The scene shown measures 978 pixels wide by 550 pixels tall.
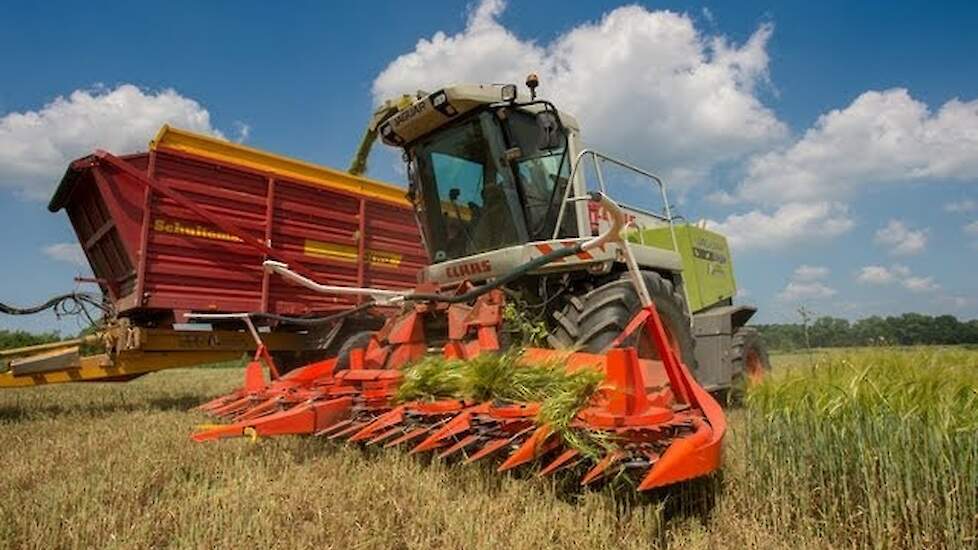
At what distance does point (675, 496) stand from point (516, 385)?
0.81 m

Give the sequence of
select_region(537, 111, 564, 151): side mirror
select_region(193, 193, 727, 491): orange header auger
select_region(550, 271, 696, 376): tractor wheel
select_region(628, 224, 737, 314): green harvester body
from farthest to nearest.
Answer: select_region(628, 224, 737, 314): green harvester body
select_region(537, 111, 564, 151): side mirror
select_region(550, 271, 696, 376): tractor wheel
select_region(193, 193, 727, 491): orange header auger

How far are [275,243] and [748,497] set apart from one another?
569 cm

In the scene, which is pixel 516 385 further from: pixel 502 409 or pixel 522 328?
pixel 522 328

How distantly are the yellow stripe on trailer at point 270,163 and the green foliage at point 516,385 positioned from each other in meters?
4.33

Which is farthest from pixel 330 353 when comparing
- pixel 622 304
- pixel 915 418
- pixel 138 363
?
pixel 915 418

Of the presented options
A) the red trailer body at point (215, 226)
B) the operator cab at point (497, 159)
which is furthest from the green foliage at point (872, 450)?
the red trailer body at point (215, 226)

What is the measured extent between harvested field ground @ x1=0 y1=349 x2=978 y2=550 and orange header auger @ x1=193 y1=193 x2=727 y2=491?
0.56ft

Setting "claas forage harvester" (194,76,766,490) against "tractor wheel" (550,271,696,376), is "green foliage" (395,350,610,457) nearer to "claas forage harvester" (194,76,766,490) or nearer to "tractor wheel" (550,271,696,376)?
"claas forage harvester" (194,76,766,490)

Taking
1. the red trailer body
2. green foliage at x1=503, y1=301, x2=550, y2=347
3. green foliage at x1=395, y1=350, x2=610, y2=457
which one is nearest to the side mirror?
green foliage at x1=503, y1=301, x2=550, y2=347

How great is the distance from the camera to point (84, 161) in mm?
6211

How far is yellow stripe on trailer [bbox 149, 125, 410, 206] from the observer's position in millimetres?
6372

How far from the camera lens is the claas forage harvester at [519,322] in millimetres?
2383

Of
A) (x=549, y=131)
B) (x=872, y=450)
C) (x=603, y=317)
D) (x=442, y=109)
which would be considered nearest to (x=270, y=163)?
(x=442, y=109)

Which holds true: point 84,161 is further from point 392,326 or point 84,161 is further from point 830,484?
point 830,484
